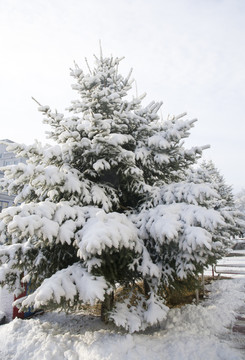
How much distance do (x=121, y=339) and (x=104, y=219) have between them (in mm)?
2614

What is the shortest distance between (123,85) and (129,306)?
6.93 m

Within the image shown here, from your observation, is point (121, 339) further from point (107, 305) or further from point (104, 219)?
point (104, 219)

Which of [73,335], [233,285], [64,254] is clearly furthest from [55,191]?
[233,285]

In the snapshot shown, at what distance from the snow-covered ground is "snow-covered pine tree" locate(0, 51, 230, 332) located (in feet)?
1.48

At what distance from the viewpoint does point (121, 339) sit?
4.98 m

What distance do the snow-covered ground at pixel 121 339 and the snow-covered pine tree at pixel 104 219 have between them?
1.48 ft

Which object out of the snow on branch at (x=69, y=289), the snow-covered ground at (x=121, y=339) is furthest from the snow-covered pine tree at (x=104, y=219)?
the snow-covered ground at (x=121, y=339)

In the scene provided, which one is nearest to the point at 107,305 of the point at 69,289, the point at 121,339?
the point at 121,339

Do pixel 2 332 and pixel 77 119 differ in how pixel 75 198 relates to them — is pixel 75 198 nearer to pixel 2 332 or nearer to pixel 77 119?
pixel 77 119

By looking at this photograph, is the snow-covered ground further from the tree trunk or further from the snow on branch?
the snow on branch

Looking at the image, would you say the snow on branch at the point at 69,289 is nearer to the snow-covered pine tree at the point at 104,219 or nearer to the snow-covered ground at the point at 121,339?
the snow-covered pine tree at the point at 104,219

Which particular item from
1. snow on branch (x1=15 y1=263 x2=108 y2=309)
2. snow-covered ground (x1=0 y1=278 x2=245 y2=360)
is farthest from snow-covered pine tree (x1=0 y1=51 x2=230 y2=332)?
snow-covered ground (x1=0 y1=278 x2=245 y2=360)

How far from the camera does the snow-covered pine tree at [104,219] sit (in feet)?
14.4

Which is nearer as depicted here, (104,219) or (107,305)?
(104,219)
